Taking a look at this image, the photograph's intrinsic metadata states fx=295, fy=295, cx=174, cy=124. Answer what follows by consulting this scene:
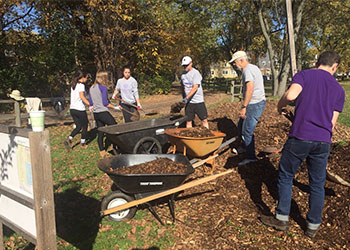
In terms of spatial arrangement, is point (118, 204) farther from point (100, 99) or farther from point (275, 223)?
point (100, 99)

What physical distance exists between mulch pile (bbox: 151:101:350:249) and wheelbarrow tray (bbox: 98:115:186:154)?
110 centimetres

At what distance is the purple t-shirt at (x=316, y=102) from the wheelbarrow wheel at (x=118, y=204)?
7.61 ft

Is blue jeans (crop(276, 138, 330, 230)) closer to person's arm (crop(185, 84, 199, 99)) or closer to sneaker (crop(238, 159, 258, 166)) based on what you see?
sneaker (crop(238, 159, 258, 166))

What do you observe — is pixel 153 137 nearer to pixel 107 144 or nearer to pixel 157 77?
pixel 107 144

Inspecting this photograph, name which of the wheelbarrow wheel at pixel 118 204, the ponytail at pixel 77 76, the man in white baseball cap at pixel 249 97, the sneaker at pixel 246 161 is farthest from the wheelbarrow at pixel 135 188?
the ponytail at pixel 77 76

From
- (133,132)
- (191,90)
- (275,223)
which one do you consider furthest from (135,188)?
(191,90)

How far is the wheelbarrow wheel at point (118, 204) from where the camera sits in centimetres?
390

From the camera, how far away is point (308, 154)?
3.14m

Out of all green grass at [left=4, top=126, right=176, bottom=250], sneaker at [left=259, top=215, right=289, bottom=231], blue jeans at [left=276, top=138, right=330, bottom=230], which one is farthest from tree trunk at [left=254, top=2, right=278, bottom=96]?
blue jeans at [left=276, top=138, right=330, bottom=230]

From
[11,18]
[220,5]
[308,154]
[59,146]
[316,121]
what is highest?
[220,5]

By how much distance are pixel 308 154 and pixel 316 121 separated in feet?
1.22

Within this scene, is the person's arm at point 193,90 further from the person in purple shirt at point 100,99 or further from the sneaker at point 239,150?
the person in purple shirt at point 100,99

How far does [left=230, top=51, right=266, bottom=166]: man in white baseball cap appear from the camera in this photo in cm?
469

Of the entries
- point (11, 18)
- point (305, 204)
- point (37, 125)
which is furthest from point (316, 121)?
point (11, 18)
